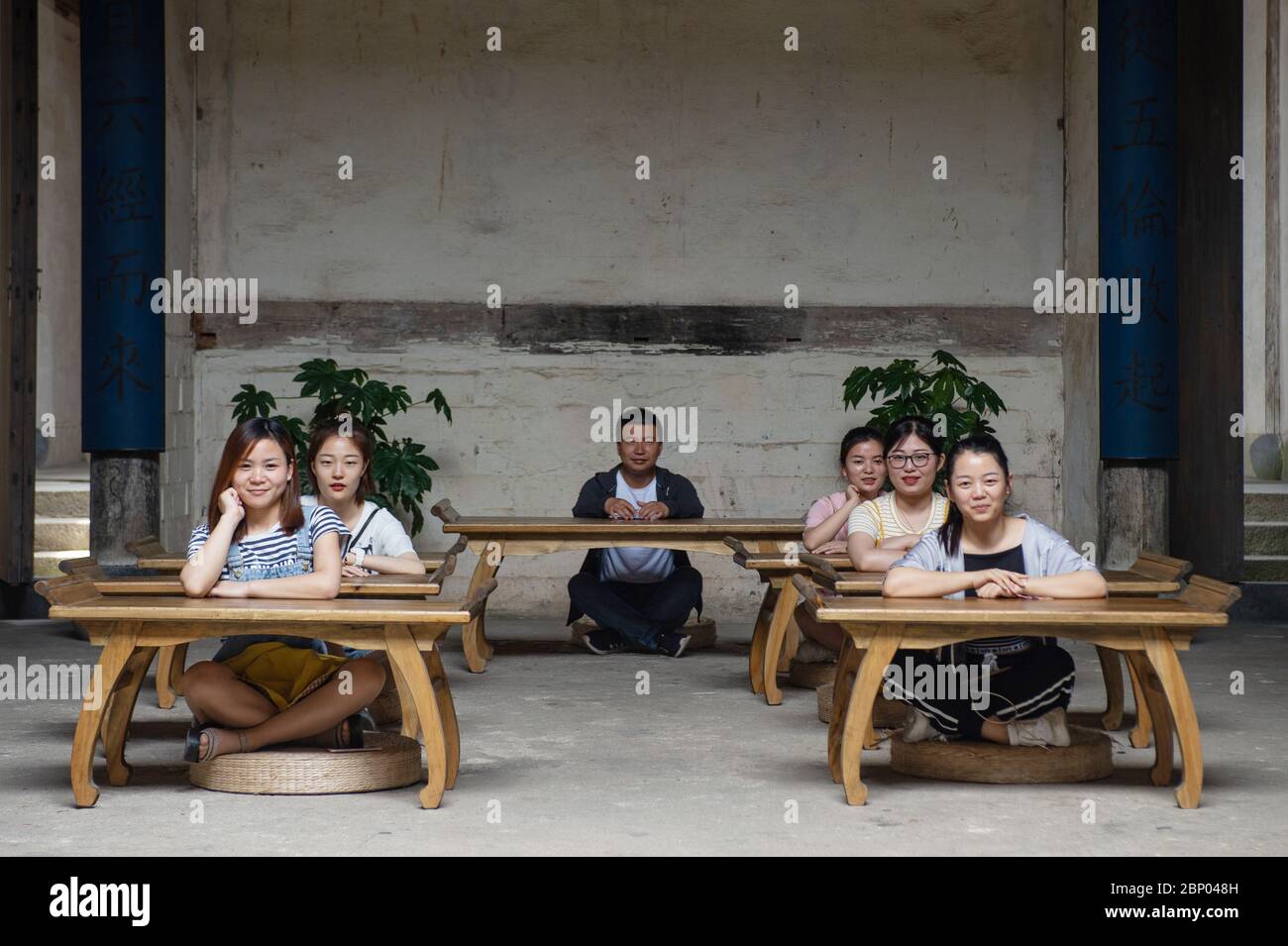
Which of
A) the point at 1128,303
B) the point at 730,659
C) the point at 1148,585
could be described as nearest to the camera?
the point at 1148,585

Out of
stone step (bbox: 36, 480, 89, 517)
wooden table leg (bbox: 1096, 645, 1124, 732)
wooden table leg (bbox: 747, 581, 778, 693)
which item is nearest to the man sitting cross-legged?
wooden table leg (bbox: 747, 581, 778, 693)

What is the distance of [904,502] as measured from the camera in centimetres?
579

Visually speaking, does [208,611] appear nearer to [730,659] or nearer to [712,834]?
[712,834]

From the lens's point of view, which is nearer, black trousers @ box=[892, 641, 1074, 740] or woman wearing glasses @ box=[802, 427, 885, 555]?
black trousers @ box=[892, 641, 1074, 740]

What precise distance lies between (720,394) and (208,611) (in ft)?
17.0

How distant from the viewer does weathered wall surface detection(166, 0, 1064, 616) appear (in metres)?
8.85

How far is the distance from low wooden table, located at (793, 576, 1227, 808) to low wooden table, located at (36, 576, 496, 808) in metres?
1.04

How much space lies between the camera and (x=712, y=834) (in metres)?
3.82

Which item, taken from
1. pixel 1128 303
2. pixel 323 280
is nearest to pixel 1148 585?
pixel 1128 303

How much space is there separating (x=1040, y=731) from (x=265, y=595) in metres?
2.19

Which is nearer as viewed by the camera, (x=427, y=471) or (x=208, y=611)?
(x=208, y=611)

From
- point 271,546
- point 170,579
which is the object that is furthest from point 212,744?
point 170,579

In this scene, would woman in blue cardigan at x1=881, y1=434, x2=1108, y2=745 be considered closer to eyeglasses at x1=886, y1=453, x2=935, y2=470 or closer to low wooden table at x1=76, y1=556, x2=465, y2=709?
eyeglasses at x1=886, y1=453, x2=935, y2=470

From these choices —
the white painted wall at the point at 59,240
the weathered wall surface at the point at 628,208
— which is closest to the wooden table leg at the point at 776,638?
the weathered wall surface at the point at 628,208
